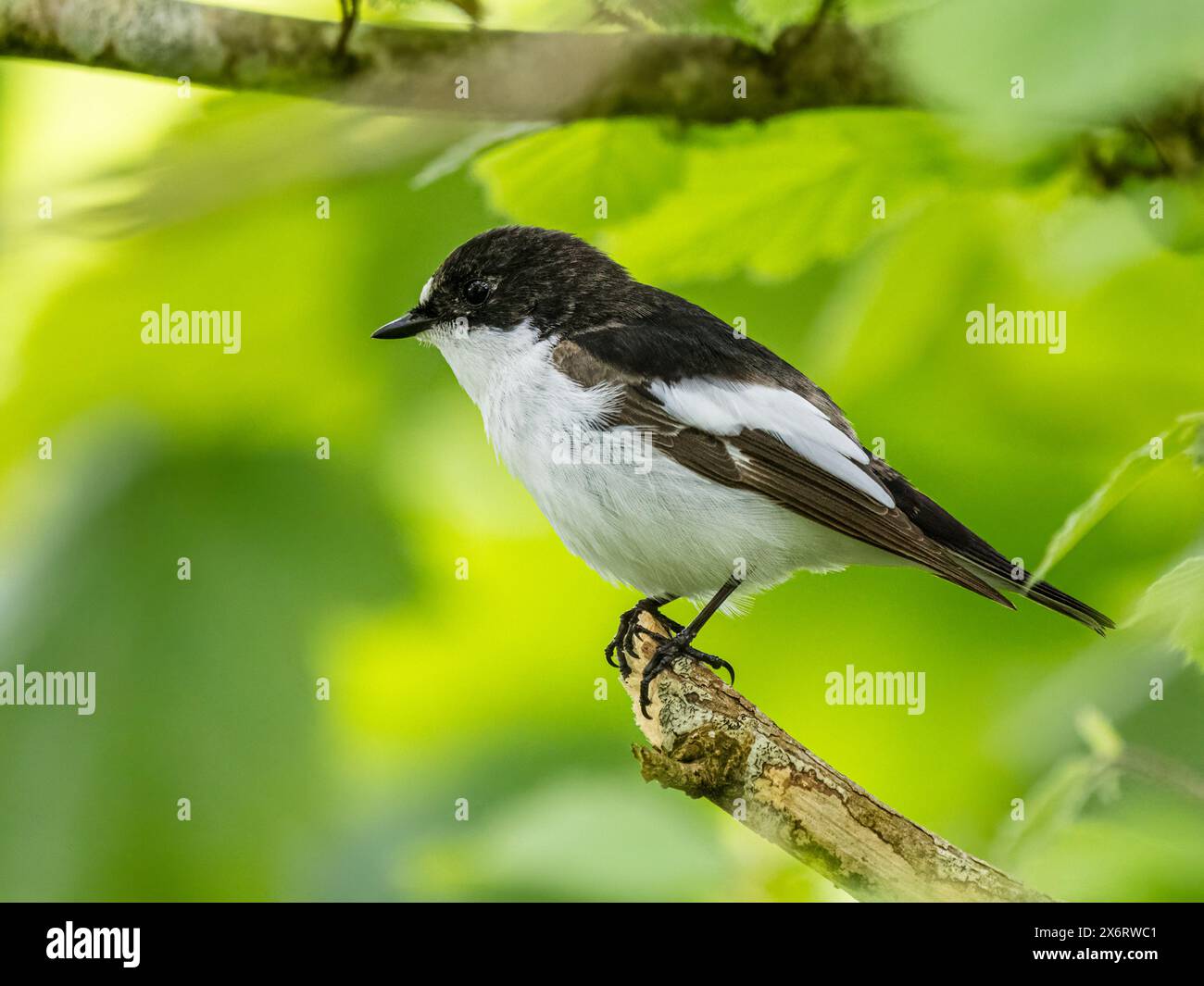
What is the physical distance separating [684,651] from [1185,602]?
1.23 meters

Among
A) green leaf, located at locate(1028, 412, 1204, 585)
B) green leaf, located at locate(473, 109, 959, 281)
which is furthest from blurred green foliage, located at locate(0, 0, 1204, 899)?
green leaf, located at locate(1028, 412, 1204, 585)

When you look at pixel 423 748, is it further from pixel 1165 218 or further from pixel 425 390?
pixel 1165 218

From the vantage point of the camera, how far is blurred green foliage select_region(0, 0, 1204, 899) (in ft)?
7.93

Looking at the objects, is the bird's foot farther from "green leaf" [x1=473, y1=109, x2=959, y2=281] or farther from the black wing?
"green leaf" [x1=473, y1=109, x2=959, y2=281]

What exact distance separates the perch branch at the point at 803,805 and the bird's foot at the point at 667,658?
0.15 meters

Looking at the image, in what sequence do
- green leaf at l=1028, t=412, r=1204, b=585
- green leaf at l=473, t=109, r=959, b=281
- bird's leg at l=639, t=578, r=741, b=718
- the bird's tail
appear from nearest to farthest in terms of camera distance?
green leaf at l=1028, t=412, r=1204, b=585, green leaf at l=473, t=109, r=959, b=281, the bird's tail, bird's leg at l=639, t=578, r=741, b=718

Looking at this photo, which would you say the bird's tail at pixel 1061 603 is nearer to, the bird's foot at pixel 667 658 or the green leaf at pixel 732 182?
the bird's foot at pixel 667 658

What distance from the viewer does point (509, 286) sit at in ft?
10.5

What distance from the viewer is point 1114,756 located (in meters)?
2.10

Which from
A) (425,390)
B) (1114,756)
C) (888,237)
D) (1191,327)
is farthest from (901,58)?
(425,390)

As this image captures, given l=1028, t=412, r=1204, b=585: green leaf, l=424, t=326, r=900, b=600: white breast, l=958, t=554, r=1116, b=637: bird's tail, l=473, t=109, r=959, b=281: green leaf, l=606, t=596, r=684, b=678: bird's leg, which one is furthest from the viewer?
l=606, t=596, r=684, b=678: bird's leg

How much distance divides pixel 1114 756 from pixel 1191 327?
1.00m

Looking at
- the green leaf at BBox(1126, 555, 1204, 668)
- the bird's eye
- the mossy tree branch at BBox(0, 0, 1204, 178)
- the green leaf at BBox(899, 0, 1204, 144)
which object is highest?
the mossy tree branch at BBox(0, 0, 1204, 178)

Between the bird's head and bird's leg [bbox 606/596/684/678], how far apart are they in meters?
0.71
